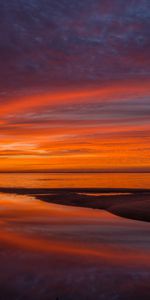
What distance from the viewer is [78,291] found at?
9625mm

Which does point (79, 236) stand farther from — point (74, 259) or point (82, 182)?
point (82, 182)

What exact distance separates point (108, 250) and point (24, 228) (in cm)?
616

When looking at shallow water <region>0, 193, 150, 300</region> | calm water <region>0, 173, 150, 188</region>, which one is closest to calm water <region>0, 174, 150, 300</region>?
shallow water <region>0, 193, 150, 300</region>

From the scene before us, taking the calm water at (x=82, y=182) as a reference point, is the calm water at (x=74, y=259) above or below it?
below

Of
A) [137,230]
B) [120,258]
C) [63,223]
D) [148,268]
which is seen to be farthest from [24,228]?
[148,268]

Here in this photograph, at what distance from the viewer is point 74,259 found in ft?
42.2

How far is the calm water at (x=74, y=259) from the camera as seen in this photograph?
963 centimetres

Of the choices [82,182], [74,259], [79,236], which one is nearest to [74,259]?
[74,259]

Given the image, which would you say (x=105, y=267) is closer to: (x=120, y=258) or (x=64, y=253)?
(x=120, y=258)

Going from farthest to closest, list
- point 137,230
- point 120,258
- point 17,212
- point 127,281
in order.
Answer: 1. point 17,212
2. point 137,230
3. point 120,258
4. point 127,281

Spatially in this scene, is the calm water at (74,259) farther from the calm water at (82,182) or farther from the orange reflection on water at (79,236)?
the calm water at (82,182)

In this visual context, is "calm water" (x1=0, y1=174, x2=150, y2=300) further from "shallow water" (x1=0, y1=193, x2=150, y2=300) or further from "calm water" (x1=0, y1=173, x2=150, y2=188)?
"calm water" (x1=0, y1=173, x2=150, y2=188)

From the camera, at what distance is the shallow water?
9688 millimetres

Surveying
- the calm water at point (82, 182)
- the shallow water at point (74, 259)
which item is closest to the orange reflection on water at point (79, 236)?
the shallow water at point (74, 259)
